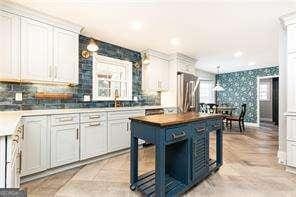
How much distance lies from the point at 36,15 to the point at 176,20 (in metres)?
2.13

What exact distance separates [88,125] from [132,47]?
2255 mm

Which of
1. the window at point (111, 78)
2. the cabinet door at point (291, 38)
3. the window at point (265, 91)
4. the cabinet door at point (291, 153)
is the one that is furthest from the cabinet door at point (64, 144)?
the window at point (265, 91)

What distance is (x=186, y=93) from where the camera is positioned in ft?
16.8

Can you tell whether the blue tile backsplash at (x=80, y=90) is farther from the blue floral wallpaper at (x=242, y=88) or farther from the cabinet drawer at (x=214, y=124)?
the blue floral wallpaper at (x=242, y=88)

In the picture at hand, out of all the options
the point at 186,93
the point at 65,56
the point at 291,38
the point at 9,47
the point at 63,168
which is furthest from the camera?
the point at 186,93

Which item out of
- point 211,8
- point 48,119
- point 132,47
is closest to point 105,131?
point 48,119

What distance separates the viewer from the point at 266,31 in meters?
3.44

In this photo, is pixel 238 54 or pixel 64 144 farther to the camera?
pixel 238 54

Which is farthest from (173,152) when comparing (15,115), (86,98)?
(86,98)

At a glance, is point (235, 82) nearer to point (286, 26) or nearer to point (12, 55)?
point (286, 26)

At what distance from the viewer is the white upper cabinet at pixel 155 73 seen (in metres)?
4.73

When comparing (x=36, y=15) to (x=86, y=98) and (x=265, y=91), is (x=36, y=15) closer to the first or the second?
(x=86, y=98)

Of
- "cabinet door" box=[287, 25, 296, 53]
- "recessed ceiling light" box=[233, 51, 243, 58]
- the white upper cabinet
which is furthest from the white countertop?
"recessed ceiling light" box=[233, 51, 243, 58]

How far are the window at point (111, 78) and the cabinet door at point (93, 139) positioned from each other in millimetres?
816
